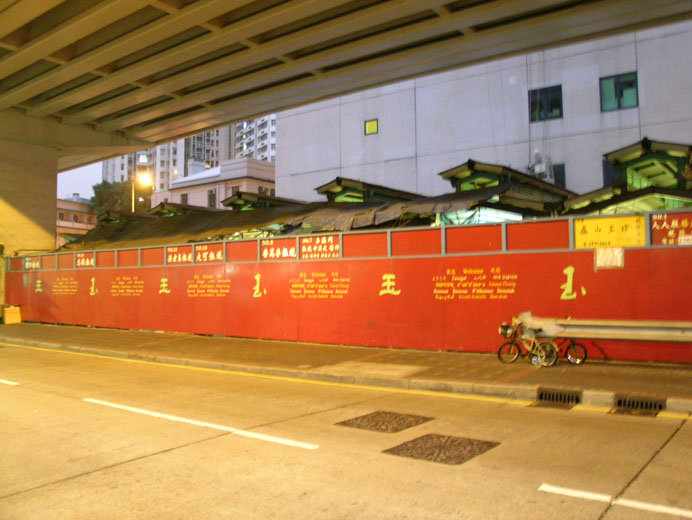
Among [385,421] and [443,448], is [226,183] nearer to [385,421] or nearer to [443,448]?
[385,421]

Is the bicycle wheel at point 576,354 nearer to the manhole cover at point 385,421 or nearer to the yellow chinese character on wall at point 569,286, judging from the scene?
the yellow chinese character on wall at point 569,286

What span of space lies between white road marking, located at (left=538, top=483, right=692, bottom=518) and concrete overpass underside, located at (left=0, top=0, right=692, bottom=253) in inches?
532

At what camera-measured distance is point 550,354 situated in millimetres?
10250

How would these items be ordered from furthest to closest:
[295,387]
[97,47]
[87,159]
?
[87,159]
[97,47]
[295,387]

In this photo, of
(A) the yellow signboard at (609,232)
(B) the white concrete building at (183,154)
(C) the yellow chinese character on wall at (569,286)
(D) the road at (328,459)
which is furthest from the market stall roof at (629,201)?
(B) the white concrete building at (183,154)

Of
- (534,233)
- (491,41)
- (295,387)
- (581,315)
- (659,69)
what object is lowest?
(295,387)

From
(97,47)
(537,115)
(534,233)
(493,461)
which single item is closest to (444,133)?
(537,115)

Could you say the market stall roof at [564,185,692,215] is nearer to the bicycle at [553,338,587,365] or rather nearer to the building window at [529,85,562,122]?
the bicycle at [553,338,587,365]

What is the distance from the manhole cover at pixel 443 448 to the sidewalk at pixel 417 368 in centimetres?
259

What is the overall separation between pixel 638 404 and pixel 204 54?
56.8 ft

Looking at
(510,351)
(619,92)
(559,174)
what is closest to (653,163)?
(510,351)

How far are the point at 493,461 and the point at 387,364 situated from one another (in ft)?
18.8

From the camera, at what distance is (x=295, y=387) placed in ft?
32.1

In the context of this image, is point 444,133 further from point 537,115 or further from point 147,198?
point 147,198
